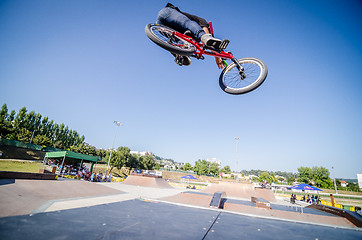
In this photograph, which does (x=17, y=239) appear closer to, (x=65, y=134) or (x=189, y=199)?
(x=189, y=199)

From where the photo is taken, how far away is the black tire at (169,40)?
13.1ft

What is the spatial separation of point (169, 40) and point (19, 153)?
4823 centimetres

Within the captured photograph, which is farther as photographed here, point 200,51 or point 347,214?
point 347,214

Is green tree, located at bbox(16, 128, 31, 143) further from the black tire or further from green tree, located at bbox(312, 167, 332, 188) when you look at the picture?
green tree, located at bbox(312, 167, 332, 188)

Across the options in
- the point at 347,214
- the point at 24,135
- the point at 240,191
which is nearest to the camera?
the point at 347,214

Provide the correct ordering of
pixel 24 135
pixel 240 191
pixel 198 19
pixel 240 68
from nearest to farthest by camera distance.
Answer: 1. pixel 198 19
2. pixel 240 68
3. pixel 240 191
4. pixel 24 135

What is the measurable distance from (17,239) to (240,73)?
6.87 metres

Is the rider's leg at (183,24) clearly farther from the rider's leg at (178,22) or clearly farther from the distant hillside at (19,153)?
the distant hillside at (19,153)

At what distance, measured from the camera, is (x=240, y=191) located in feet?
76.9

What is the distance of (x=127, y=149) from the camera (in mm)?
44438

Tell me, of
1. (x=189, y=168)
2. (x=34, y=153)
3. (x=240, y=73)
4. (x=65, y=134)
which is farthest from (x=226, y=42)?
(x=189, y=168)

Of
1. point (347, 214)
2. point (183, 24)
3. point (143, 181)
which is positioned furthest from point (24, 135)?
point (347, 214)

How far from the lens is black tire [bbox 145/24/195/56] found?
3.99 m

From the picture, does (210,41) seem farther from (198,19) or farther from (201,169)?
(201,169)
